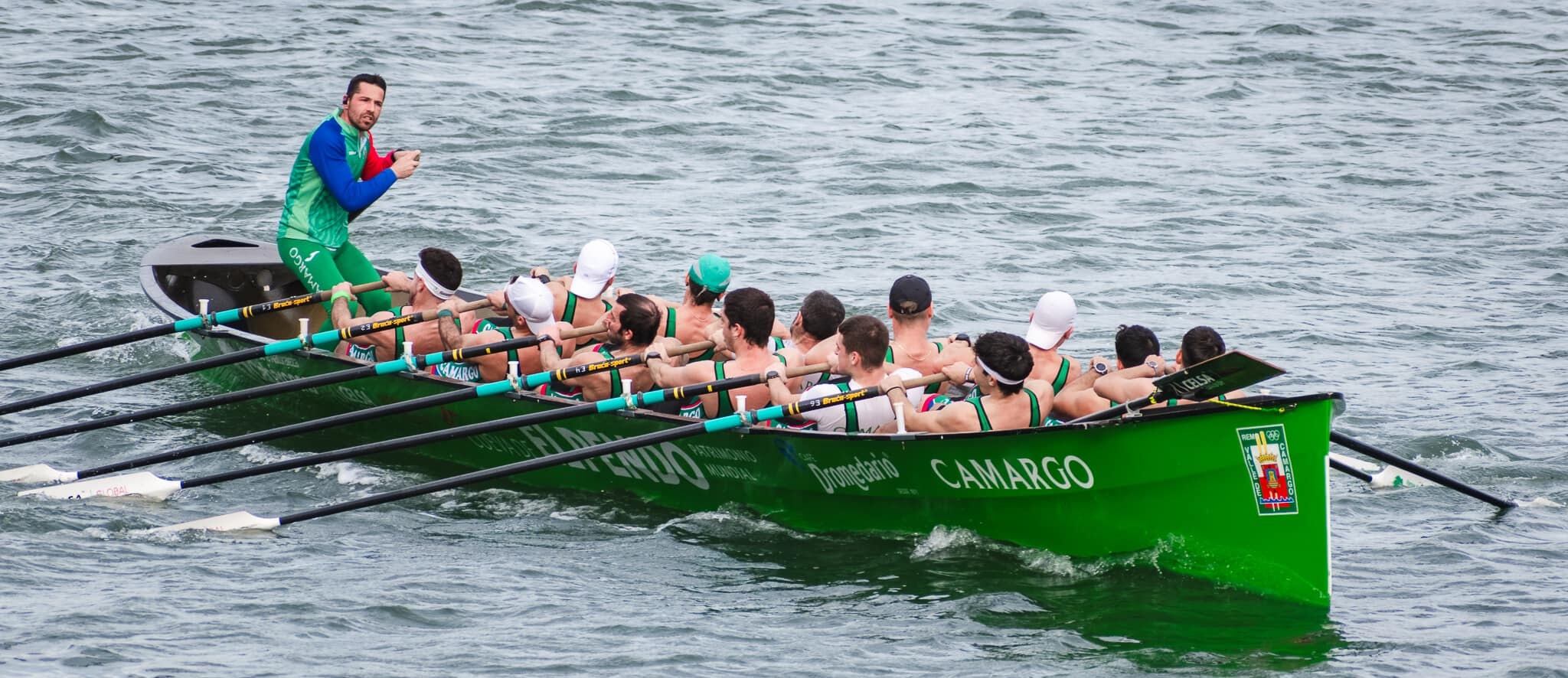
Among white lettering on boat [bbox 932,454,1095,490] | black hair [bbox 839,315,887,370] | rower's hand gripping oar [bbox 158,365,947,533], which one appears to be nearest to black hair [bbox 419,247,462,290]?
rower's hand gripping oar [bbox 158,365,947,533]

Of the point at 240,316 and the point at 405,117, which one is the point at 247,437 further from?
the point at 405,117

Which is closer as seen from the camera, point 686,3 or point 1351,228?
point 1351,228

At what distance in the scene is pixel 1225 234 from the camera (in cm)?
1888

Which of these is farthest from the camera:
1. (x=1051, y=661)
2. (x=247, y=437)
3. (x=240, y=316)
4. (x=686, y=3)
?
(x=686, y=3)

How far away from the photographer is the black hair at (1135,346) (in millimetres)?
10062

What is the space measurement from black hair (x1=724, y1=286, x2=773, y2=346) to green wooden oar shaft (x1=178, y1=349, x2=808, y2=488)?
0.27m

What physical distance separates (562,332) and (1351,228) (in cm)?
1093

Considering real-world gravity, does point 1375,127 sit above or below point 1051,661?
above

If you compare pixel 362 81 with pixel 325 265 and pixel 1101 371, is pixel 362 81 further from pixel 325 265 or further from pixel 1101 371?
pixel 1101 371

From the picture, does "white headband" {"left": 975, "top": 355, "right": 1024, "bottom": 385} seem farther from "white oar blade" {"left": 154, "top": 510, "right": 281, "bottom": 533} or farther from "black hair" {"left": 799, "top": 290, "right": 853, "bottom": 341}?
"white oar blade" {"left": 154, "top": 510, "right": 281, "bottom": 533}

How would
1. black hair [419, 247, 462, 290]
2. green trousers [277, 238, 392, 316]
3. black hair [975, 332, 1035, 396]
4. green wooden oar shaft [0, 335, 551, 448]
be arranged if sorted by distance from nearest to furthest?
black hair [975, 332, 1035, 396] < green wooden oar shaft [0, 335, 551, 448] < black hair [419, 247, 462, 290] < green trousers [277, 238, 392, 316]

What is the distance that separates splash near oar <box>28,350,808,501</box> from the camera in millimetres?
10195

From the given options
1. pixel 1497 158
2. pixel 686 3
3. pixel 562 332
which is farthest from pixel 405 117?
pixel 1497 158

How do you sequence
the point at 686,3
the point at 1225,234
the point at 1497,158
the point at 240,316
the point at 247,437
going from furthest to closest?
1. the point at 686,3
2. the point at 1497,158
3. the point at 1225,234
4. the point at 240,316
5. the point at 247,437
